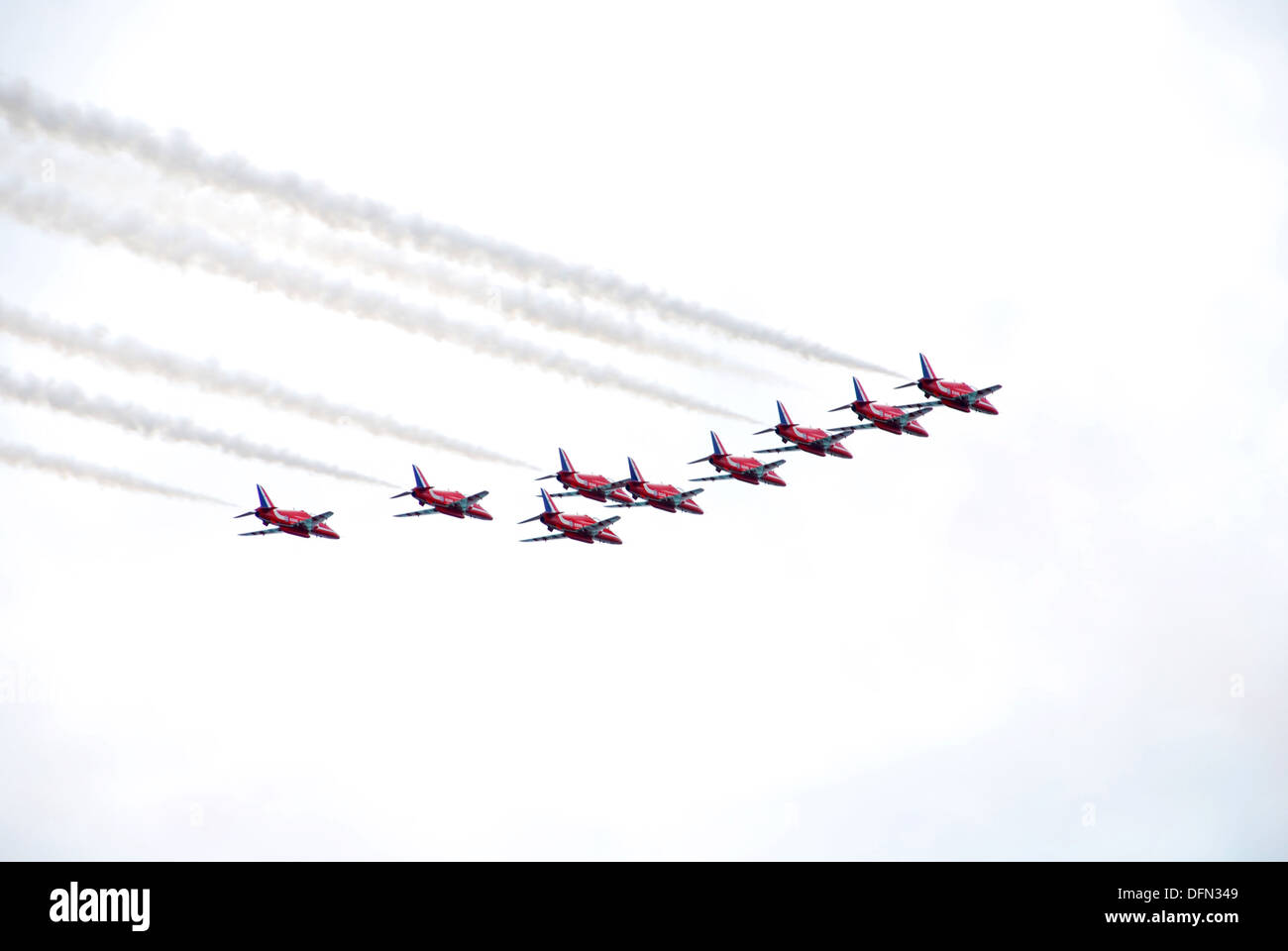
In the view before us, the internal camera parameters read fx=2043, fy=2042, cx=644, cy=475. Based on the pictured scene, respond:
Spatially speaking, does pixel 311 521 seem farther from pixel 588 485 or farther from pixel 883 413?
pixel 883 413

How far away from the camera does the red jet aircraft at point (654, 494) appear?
92188 millimetres

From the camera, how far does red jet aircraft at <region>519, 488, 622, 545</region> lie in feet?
306

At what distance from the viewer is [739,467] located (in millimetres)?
91375

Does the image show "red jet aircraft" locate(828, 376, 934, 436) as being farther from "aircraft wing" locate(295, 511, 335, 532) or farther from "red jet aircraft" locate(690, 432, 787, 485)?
"aircraft wing" locate(295, 511, 335, 532)

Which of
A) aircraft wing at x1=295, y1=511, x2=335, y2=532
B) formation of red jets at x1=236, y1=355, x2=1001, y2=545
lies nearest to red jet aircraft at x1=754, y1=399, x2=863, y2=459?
formation of red jets at x1=236, y1=355, x2=1001, y2=545

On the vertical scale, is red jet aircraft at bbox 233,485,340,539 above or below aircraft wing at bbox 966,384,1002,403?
below

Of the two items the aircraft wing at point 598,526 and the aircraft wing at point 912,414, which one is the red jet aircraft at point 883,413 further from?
the aircraft wing at point 598,526

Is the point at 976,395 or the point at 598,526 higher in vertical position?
the point at 976,395

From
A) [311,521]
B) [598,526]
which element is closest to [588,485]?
[598,526]

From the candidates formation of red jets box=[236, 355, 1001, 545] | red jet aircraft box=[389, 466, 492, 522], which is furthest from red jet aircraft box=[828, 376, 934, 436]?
red jet aircraft box=[389, 466, 492, 522]

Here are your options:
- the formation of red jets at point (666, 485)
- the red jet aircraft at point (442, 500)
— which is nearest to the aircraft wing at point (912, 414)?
the formation of red jets at point (666, 485)

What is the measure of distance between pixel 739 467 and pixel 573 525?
8295 mm
